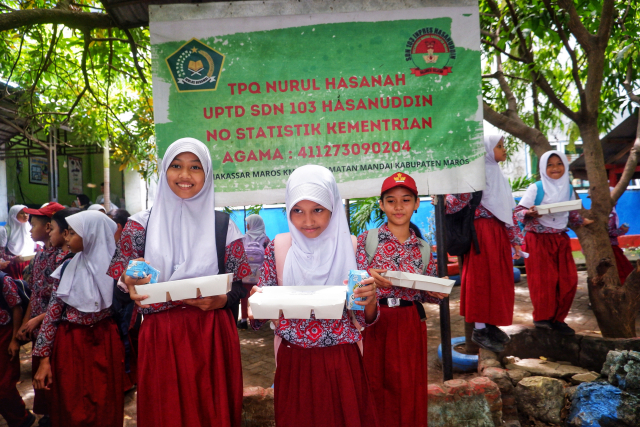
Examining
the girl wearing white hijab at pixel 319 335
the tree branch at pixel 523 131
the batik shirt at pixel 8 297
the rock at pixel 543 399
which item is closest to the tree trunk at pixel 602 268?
the tree branch at pixel 523 131

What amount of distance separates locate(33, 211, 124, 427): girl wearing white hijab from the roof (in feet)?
25.8

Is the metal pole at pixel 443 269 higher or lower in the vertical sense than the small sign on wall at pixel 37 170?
lower

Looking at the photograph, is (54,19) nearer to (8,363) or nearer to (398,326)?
(8,363)

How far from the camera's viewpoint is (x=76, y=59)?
580cm

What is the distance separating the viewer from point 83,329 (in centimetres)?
271

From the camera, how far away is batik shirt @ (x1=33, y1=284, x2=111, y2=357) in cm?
259

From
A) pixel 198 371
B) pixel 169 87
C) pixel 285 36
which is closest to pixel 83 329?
pixel 198 371

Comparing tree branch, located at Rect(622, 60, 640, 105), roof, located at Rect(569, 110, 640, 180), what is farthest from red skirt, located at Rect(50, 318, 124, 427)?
roof, located at Rect(569, 110, 640, 180)

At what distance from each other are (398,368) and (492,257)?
4.97 ft

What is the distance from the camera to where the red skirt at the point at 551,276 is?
4199mm

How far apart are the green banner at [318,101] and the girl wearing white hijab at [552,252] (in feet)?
5.57

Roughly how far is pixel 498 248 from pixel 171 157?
2.70 metres

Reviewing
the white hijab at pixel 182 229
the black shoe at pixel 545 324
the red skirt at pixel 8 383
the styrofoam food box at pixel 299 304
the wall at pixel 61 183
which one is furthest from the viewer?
the wall at pixel 61 183

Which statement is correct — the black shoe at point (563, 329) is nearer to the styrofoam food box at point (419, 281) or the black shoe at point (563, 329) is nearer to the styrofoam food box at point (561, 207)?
the styrofoam food box at point (561, 207)
